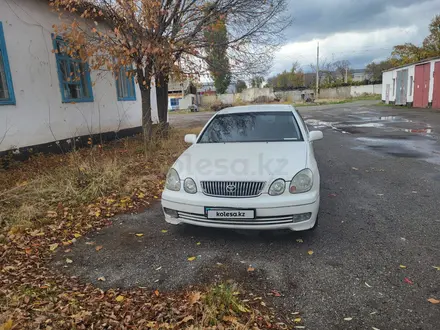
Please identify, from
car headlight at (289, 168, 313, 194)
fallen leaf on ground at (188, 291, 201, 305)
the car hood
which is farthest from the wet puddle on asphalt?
fallen leaf on ground at (188, 291, 201, 305)

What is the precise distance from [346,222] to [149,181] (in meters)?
3.73

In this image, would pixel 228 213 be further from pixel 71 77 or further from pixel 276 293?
pixel 71 77

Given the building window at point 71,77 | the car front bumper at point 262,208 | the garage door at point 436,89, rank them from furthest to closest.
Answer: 1. the garage door at point 436,89
2. the building window at point 71,77
3. the car front bumper at point 262,208

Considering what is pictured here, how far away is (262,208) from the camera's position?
3.22 m

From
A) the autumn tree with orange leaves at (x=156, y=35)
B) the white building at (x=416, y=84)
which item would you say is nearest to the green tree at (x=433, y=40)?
the white building at (x=416, y=84)

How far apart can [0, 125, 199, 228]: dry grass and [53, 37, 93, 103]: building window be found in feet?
7.69

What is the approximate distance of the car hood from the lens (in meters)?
3.36

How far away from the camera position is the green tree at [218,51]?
342 inches

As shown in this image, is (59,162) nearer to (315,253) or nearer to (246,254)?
(246,254)

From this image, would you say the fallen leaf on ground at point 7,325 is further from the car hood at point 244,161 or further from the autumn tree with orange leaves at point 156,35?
the autumn tree with orange leaves at point 156,35

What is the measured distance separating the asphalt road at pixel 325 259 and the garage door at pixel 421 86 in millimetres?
20865

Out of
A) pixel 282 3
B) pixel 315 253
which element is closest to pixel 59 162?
pixel 315 253

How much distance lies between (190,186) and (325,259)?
1642mm

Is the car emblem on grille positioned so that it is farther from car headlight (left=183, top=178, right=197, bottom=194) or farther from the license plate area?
car headlight (left=183, top=178, right=197, bottom=194)
